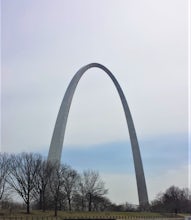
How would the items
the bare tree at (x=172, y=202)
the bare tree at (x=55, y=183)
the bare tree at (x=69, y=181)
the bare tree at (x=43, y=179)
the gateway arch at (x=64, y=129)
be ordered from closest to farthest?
the gateway arch at (x=64, y=129) < the bare tree at (x=43, y=179) < the bare tree at (x=55, y=183) < the bare tree at (x=69, y=181) < the bare tree at (x=172, y=202)

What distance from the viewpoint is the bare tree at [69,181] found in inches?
3129

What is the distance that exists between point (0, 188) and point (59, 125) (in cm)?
1609

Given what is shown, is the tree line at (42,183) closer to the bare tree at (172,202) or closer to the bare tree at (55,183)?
the bare tree at (55,183)

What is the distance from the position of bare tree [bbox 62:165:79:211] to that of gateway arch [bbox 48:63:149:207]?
39.7 feet

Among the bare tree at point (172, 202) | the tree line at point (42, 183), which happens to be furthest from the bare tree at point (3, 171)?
the bare tree at point (172, 202)

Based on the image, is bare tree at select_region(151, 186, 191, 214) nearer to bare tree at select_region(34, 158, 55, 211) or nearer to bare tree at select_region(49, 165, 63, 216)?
bare tree at select_region(49, 165, 63, 216)

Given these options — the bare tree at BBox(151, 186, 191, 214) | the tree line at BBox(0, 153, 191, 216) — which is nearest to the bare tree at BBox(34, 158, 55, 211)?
the tree line at BBox(0, 153, 191, 216)

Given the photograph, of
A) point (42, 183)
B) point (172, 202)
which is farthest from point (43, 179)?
point (172, 202)

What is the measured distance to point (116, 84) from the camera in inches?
2889

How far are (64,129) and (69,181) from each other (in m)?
21.5

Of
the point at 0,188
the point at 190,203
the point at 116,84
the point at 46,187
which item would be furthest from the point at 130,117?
the point at 190,203

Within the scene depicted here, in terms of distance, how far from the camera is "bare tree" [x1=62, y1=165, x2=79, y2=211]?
79469mm

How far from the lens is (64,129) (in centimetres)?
6341

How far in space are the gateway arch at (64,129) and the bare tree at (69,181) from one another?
1211 cm
